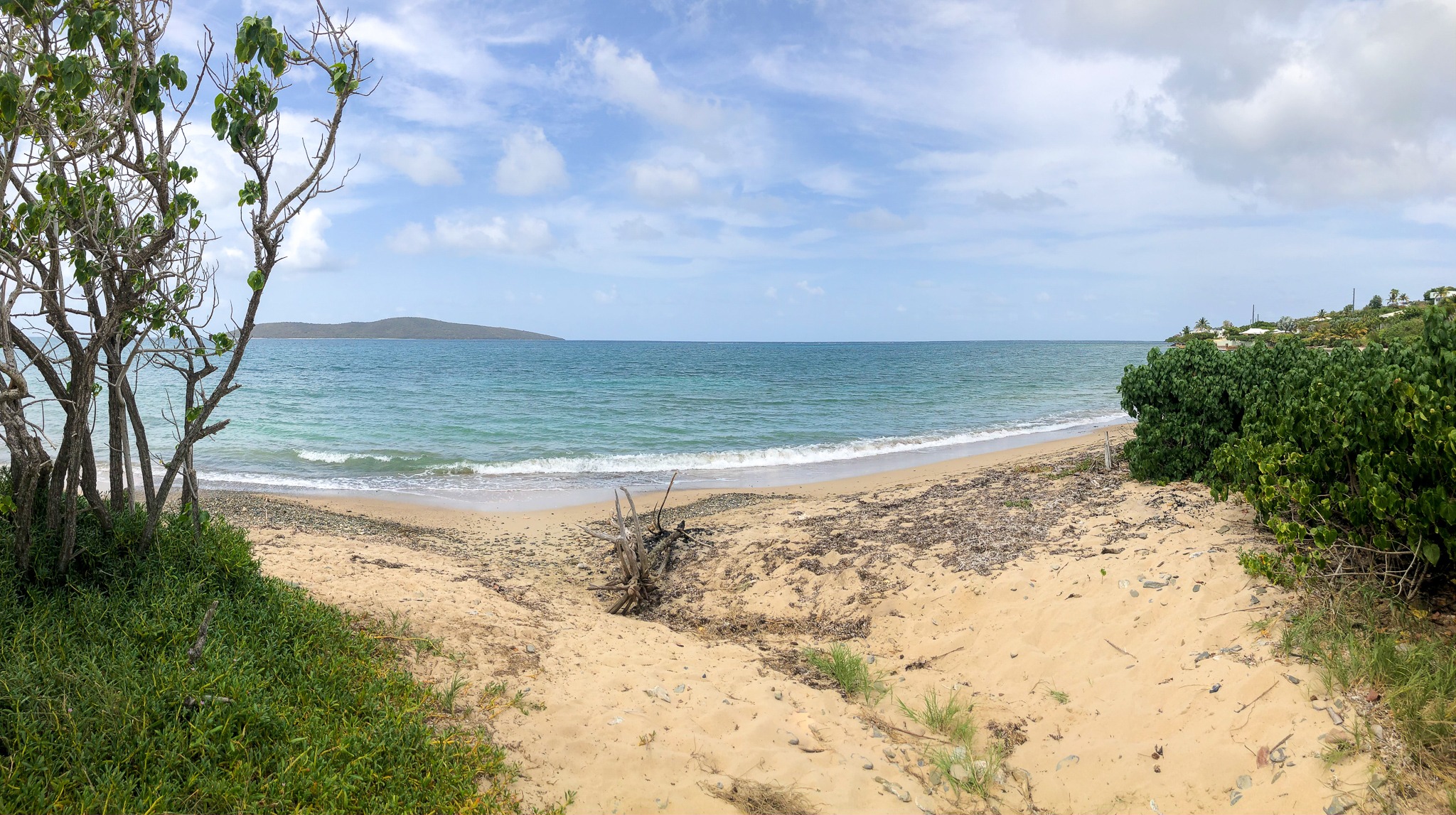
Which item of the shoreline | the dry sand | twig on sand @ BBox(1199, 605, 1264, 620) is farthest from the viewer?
the shoreline

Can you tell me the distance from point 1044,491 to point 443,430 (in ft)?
62.6

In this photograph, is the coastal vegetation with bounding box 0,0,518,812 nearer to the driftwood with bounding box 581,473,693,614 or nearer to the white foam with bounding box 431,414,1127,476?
the driftwood with bounding box 581,473,693,614

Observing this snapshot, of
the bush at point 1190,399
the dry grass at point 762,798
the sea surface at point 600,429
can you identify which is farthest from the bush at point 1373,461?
the sea surface at point 600,429

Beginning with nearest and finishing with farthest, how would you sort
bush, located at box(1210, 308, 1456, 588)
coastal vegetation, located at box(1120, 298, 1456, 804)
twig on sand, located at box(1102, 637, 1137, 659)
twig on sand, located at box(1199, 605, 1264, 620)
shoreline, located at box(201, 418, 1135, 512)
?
coastal vegetation, located at box(1120, 298, 1456, 804) → bush, located at box(1210, 308, 1456, 588) → twig on sand, located at box(1199, 605, 1264, 620) → twig on sand, located at box(1102, 637, 1137, 659) → shoreline, located at box(201, 418, 1135, 512)

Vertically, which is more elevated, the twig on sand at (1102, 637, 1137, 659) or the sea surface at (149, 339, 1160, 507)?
the sea surface at (149, 339, 1160, 507)

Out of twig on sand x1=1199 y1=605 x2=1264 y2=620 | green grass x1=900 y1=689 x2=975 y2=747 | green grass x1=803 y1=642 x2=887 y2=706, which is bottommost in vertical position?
green grass x1=900 y1=689 x2=975 y2=747

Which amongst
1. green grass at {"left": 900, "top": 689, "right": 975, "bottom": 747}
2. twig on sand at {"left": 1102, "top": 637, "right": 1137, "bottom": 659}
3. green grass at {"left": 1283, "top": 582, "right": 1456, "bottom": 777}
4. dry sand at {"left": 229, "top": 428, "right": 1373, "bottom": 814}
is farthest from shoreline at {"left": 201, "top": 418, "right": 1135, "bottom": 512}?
green grass at {"left": 1283, "top": 582, "right": 1456, "bottom": 777}

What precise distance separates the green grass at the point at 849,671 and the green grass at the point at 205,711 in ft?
8.53

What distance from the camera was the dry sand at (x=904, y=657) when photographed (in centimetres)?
411

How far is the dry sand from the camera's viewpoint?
162 inches

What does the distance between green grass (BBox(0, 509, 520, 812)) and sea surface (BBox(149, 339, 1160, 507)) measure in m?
9.07

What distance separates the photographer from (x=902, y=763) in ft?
14.7

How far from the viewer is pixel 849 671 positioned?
557 centimetres

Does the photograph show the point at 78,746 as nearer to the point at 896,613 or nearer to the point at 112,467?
the point at 112,467
